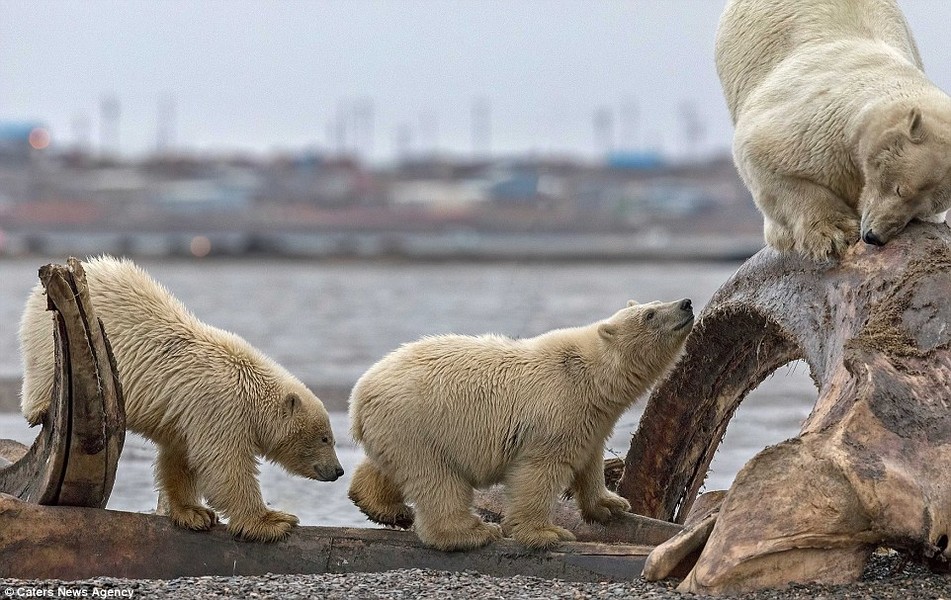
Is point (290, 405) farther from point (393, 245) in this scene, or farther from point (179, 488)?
Answer: point (393, 245)

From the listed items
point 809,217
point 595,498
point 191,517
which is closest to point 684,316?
point 809,217

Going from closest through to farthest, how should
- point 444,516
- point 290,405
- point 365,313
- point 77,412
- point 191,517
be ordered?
point 77,412, point 444,516, point 191,517, point 290,405, point 365,313

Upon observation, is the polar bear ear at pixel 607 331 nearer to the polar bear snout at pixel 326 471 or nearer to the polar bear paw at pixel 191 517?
the polar bear snout at pixel 326 471

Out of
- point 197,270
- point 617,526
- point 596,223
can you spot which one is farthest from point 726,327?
point 596,223

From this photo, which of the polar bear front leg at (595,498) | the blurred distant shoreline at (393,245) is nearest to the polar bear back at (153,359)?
the polar bear front leg at (595,498)

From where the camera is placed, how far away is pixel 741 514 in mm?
4848

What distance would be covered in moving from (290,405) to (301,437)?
17 centimetres

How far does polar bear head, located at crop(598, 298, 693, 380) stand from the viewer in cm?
642

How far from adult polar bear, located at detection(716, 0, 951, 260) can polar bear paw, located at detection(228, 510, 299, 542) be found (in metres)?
2.59

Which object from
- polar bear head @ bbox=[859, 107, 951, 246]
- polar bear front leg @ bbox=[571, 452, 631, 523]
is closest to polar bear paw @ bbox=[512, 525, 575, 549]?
polar bear front leg @ bbox=[571, 452, 631, 523]

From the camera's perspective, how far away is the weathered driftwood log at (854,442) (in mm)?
4789

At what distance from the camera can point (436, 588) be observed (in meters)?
5.33

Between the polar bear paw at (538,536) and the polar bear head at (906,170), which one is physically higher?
the polar bear head at (906,170)

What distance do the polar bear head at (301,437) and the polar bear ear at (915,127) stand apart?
9.36 feet
